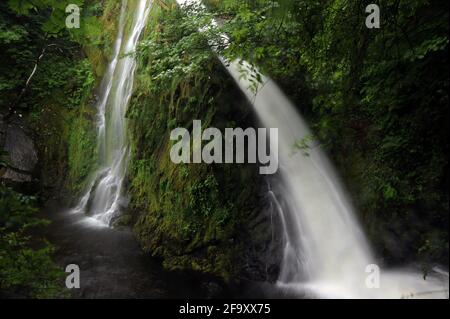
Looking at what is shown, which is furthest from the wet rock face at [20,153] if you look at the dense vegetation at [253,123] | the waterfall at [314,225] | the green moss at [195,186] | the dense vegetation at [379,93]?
the dense vegetation at [379,93]

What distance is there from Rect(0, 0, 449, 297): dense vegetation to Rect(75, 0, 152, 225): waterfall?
569 mm

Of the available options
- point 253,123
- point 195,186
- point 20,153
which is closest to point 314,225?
point 253,123

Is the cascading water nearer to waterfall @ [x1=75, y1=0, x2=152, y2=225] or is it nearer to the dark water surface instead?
the dark water surface

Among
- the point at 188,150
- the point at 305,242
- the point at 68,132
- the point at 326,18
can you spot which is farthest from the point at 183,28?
the point at 68,132

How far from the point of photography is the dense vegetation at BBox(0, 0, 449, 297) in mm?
3545

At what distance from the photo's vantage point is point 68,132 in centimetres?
1173

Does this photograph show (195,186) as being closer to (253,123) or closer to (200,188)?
→ (200,188)

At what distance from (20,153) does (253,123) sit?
8062 mm

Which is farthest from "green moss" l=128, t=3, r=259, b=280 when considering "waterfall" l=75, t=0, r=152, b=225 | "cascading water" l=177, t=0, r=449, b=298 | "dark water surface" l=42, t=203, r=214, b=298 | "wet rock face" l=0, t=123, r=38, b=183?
"wet rock face" l=0, t=123, r=38, b=183

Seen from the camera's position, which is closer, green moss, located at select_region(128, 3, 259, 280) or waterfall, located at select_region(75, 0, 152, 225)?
green moss, located at select_region(128, 3, 259, 280)

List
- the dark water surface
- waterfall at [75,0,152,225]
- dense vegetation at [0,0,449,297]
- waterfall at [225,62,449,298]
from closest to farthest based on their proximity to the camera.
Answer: dense vegetation at [0,0,449,297], waterfall at [225,62,449,298], the dark water surface, waterfall at [75,0,152,225]

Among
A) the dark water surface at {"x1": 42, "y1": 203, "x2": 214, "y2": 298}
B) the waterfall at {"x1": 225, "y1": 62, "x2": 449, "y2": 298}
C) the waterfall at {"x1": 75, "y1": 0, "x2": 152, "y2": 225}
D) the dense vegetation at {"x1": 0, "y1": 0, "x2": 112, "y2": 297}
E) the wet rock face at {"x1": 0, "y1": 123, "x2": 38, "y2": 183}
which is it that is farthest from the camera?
the dense vegetation at {"x1": 0, "y1": 0, "x2": 112, "y2": 297}

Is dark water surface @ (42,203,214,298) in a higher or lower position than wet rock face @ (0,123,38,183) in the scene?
lower
